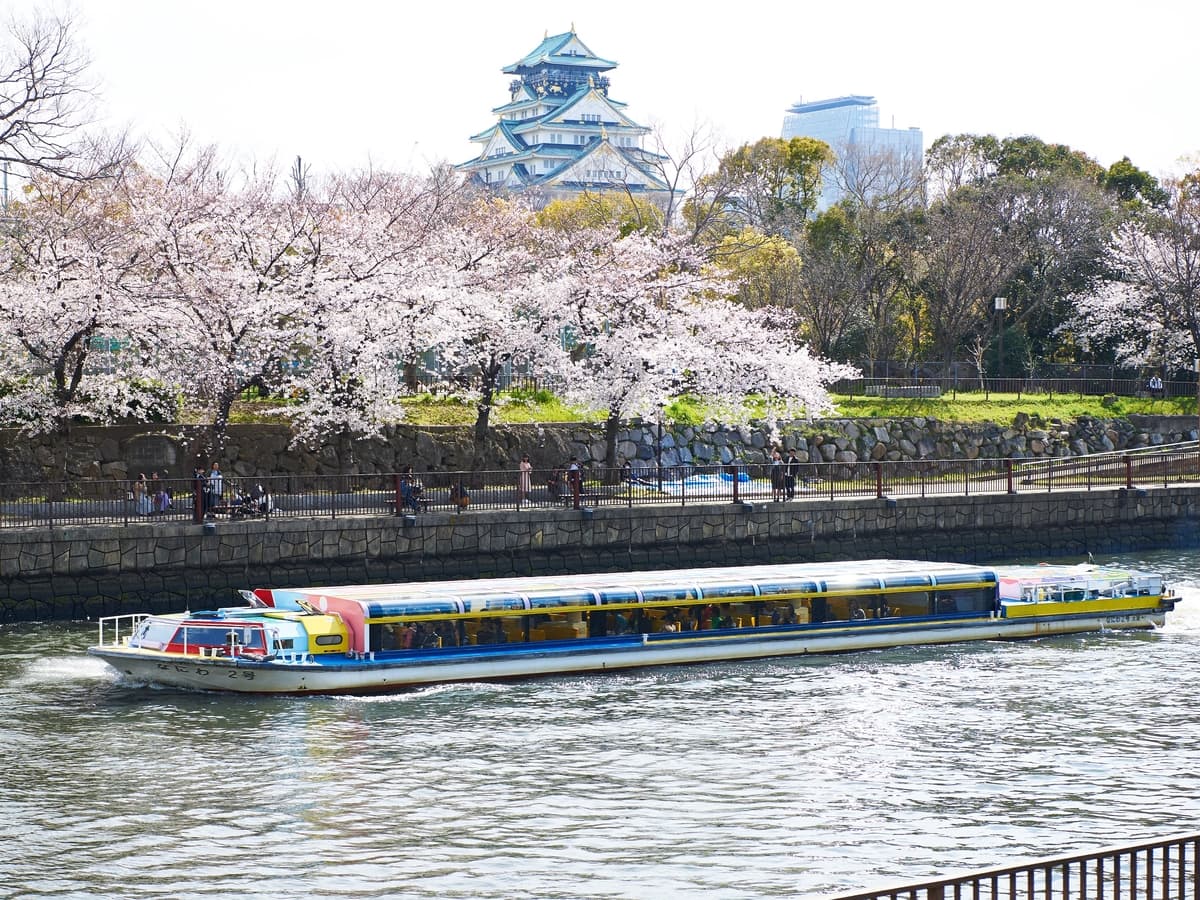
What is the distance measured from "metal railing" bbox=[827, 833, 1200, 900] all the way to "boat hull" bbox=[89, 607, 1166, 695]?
43.3 feet

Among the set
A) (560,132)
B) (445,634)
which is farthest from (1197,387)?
(560,132)

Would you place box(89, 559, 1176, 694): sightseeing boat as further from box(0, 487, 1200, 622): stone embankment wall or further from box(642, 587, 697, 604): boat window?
box(0, 487, 1200, 622): stone embankment wall

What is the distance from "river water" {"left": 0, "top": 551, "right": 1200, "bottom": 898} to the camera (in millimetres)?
17828

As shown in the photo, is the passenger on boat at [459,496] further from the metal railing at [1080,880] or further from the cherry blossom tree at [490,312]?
the metal railing at [1080,880]

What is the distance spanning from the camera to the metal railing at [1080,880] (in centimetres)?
985

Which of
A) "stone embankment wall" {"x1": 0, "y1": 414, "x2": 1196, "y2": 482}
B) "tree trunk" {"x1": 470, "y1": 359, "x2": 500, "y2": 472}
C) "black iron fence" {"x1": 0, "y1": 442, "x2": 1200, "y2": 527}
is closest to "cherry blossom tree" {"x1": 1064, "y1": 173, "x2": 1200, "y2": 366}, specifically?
"stone embankment wall" {"x1": 0, "y1": 414, "x2": 1196, "y2": 482}

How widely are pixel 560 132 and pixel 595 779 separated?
11531 centimetres

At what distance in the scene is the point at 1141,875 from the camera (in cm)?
1720

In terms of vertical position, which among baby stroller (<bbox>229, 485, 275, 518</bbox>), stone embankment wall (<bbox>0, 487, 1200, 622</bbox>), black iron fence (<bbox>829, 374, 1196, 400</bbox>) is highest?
black iron fence (<bbox>829, 374, 1196, 400</bbox>)

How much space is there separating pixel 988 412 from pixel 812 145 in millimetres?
28186

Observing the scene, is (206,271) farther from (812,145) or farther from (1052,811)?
(812,145)

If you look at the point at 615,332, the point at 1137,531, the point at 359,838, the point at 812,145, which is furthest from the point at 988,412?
the point at 359,838

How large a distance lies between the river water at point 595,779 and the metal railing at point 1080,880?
142cm

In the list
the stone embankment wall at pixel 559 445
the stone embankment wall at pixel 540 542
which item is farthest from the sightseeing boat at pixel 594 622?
the stone embankment wall at pixel 559 445
